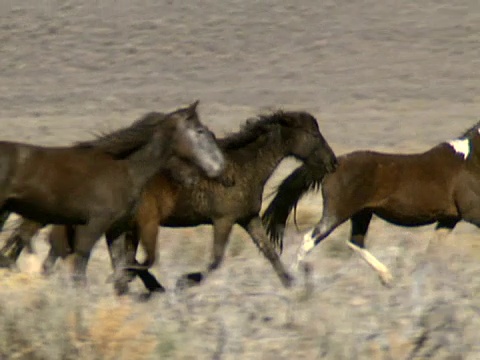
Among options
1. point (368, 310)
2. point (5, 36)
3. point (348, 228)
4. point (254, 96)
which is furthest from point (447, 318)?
point (5, 36)

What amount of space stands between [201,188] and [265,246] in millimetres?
643

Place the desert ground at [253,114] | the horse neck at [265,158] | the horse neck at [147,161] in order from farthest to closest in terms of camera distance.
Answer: the horse neck at [265,158] → the horse neck at [147,161] → the desert ground at [253,114]

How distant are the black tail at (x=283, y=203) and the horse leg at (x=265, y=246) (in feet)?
2.28

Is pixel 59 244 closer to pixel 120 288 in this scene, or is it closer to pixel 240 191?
pixel 120 288

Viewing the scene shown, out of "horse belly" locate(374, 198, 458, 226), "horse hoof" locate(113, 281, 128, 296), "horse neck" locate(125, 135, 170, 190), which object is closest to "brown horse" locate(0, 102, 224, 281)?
"horse neck" locate(125, 135, 170, 190)

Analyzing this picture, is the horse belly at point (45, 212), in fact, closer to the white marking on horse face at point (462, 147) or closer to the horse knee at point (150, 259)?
the horse knee at point (150, 259)

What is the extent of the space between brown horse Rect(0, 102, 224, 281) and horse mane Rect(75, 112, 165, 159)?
0.02m

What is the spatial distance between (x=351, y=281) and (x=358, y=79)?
925 inches

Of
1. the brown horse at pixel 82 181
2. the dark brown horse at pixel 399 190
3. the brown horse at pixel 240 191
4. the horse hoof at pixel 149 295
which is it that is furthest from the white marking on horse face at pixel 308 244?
the brown horse at pixel 82 181

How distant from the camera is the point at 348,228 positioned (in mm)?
14234

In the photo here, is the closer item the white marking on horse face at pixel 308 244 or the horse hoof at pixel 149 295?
the horse hoof at pixel 149 295

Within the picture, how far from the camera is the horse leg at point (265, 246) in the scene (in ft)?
35.4

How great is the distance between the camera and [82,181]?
31.8 feet

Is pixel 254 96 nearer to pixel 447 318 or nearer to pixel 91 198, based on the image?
pixel 91 198
